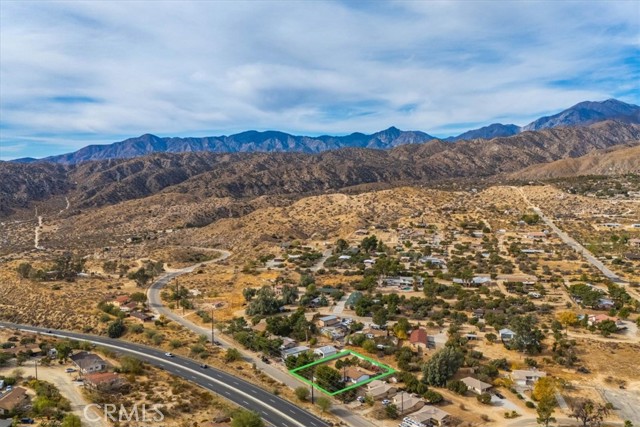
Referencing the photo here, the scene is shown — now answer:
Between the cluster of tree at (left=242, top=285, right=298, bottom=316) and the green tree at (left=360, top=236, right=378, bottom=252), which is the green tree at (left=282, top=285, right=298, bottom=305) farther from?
the green tree at (left=360, top=236, right=378, bottom=252)

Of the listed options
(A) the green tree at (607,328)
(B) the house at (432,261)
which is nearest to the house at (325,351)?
(A) the green tree at (607,328)

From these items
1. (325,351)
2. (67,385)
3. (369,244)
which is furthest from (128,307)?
(369,244)

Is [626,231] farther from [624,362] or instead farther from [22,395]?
[22,395]

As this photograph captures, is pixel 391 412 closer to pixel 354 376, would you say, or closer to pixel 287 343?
pixel 354 376

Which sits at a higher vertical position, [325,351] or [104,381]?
[104,381]

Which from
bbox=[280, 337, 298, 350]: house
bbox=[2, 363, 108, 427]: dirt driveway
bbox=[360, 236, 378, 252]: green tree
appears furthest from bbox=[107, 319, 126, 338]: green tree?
bbox=[360, 236, 378, 252]: green tree

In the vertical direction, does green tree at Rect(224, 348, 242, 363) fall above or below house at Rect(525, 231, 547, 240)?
below
